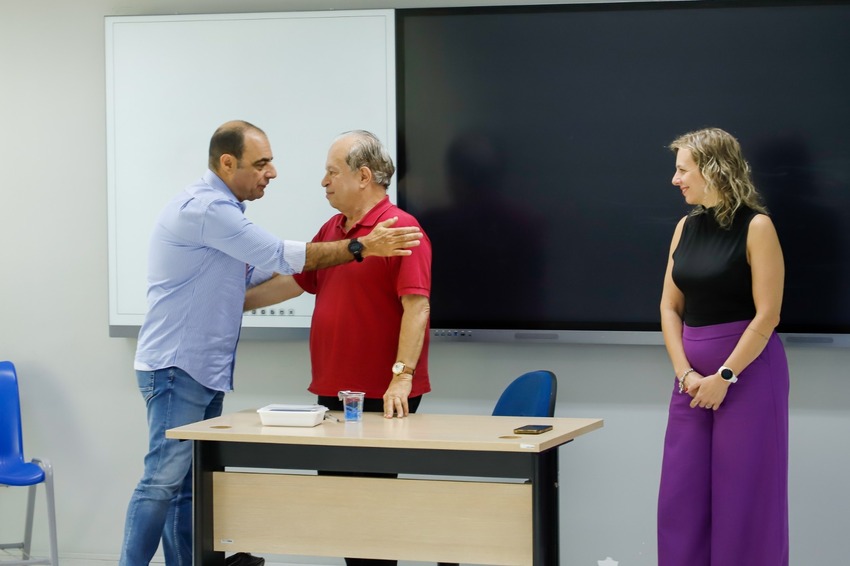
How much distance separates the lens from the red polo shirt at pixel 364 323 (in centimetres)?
312

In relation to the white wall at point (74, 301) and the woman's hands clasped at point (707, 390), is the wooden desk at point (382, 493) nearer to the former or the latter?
the woman's hands clasped at point (707, 390)

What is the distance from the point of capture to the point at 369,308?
314cm

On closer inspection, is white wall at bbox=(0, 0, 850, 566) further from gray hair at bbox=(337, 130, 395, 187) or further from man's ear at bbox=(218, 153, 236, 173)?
gray hair at bbox=(337, 130, 395, 187)

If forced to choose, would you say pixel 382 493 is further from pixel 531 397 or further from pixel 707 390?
pixel 707 390

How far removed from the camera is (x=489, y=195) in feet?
12.6

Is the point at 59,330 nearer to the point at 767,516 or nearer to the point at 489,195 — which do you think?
the point at 489,195

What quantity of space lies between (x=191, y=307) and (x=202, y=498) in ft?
2.19

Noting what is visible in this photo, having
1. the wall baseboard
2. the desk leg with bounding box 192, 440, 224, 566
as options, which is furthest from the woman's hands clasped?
the wall baseboard

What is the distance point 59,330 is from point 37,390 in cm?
30

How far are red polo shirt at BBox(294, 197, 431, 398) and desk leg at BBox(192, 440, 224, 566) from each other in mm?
499

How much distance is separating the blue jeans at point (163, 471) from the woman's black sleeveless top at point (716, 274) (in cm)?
162

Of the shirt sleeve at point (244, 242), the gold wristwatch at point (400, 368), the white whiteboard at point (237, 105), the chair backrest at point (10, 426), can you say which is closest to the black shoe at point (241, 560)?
the gold wristwatch at point (400, 368)

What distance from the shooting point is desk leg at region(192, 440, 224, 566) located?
2.76 m

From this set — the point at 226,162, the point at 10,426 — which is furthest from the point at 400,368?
the point at 10,426
